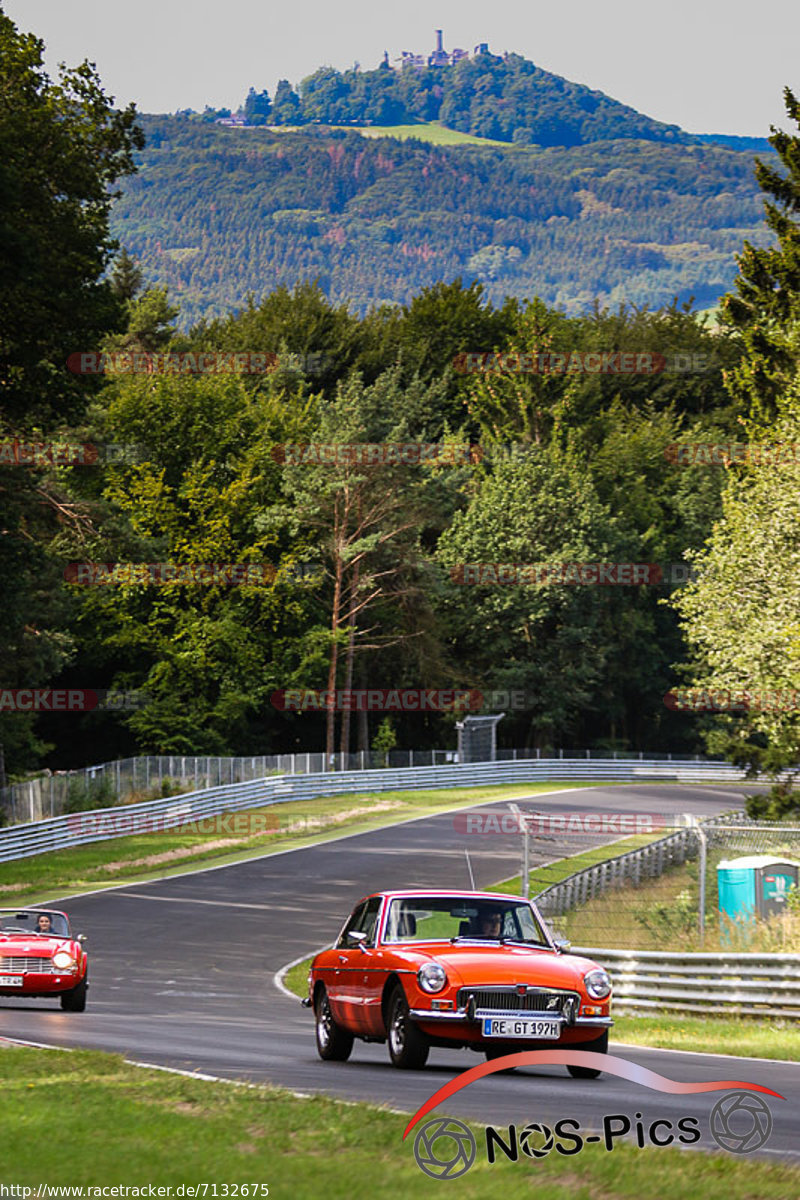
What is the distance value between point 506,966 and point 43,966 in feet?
28.3

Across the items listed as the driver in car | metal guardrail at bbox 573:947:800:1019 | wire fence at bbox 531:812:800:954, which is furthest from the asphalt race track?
wire fence at bbox 531:812:800:954

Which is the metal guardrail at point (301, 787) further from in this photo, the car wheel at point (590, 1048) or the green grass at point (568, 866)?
the car wheel at point (590, 1048)

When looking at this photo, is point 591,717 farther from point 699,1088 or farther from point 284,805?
point 699,1088

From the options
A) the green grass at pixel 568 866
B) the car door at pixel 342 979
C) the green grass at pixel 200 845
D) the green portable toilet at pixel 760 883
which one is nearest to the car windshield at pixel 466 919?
the car door at pixel 342 979

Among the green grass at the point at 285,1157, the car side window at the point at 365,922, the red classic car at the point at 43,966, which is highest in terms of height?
the car side window at the point at 365,922

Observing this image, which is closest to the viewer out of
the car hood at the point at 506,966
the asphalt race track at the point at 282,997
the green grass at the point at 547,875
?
the asphalt race track at the point at 282,997

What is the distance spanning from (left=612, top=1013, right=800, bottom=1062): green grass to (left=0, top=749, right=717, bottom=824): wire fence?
1214 inches

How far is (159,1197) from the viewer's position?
22.3 feet

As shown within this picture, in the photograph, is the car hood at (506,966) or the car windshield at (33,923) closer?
the car hood at (506,966)

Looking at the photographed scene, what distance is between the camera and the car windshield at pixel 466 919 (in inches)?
522

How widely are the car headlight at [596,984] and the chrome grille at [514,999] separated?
27 cm

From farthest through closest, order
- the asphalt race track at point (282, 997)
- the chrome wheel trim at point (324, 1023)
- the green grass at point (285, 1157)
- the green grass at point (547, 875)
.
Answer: the green grass at point (547, 875)
the chrome wheel trim at point (324, 1023)
the asphalt race track at point (282, 997)
the green grass at point (285, 1157)

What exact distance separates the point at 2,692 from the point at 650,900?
91.1ft

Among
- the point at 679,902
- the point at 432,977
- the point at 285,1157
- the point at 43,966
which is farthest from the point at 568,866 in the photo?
the point at 285,1157
